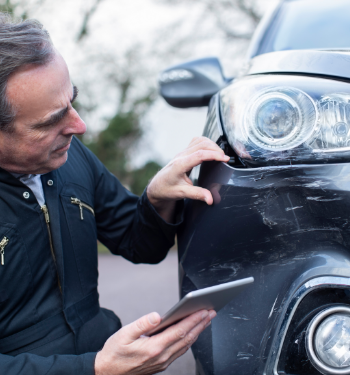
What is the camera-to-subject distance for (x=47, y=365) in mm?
1107

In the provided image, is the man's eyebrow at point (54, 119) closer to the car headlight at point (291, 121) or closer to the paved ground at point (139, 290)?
the car headlight at point (291, 121)

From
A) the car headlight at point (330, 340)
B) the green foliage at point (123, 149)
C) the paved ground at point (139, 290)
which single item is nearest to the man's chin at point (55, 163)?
the car headlight at point (330, 340)

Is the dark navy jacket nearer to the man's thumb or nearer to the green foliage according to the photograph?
the man's thumb

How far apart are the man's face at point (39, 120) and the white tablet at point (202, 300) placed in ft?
1.98

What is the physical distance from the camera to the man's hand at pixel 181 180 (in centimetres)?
113

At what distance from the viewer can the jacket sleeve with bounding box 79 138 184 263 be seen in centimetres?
160

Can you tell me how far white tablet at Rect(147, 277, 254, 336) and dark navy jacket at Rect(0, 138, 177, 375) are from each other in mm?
286

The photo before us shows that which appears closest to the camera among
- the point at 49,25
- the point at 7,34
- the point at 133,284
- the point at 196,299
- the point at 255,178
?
the point at 196,299

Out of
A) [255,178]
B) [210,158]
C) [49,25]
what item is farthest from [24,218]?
[49,25]

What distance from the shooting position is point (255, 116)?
1053 mm

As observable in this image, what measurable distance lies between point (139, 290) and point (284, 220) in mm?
2686

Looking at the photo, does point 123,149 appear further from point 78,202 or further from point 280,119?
point 280,119

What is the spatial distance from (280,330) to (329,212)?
1.04 feet

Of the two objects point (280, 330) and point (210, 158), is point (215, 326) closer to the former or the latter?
point (280, 330)
